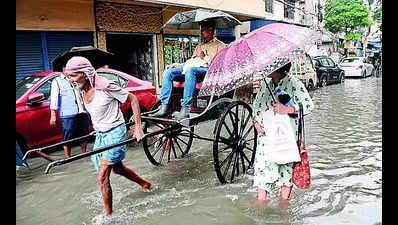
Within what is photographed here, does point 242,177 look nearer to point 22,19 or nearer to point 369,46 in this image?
point 22,19

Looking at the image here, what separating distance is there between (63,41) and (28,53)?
119 centimetres

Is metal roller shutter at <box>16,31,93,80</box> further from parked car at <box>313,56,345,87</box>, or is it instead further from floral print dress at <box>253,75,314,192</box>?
parked car at <box>313,56,345,87</box>

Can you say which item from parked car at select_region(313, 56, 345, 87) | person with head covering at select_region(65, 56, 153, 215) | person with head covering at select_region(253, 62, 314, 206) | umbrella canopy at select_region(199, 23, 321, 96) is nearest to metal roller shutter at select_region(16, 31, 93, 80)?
person with head covering at select_region(65, 56, 153, 215)

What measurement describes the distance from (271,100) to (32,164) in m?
4.65

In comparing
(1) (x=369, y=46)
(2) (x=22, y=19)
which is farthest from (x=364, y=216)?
(1) (x=369, y=46)

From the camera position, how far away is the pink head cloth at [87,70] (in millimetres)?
3502

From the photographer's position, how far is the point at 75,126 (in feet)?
19.9

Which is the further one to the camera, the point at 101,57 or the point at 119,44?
the point at 119,44

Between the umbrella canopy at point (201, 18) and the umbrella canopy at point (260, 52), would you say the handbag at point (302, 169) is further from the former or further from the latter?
the umbrella canopy at point (201, 18)

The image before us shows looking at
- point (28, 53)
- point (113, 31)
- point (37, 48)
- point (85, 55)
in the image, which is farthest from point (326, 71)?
point (85, 55)

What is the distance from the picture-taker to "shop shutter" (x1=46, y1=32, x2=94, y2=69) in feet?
33.9

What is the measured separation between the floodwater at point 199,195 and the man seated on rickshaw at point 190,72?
1121mm

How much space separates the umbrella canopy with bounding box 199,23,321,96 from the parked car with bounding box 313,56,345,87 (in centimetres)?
1542

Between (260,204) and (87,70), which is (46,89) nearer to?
(87,70)
